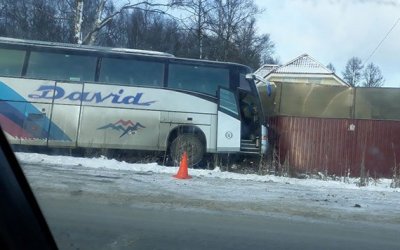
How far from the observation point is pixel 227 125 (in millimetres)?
17484

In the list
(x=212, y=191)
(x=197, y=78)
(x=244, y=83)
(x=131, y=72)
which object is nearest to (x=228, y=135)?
(x=244, y=83)

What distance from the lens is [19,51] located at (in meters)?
17.0

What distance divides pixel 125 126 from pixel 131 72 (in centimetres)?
160

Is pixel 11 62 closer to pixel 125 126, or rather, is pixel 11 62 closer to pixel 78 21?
pixel 125 126

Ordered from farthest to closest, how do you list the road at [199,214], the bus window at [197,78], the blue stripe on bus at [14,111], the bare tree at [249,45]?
Answer: 1. the bare tree at [249,45]
2. the bus window at [197,78]
3. the blue stripe on bus at [14,111]
4. the road at [199,214]

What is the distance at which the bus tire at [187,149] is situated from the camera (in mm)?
17297

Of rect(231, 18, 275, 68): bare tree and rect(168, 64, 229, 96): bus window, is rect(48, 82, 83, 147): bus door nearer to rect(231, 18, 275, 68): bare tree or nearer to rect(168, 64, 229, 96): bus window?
rect(168, 64, 229, 96): bus window

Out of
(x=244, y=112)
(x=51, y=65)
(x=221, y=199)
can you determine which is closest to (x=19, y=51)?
(x=51, y=65)

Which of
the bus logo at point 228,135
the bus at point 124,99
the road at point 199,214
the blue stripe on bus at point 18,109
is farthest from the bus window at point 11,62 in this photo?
the bus logo at point 228,135

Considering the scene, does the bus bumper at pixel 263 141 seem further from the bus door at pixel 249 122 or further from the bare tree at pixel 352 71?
the bare tree at pixel 352 71

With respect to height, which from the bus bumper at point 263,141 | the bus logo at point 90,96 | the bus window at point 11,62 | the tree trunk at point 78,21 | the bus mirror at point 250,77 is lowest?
the bus bumper at point 263,141

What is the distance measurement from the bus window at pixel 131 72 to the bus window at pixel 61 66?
39 centimetres

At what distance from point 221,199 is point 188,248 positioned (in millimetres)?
4301

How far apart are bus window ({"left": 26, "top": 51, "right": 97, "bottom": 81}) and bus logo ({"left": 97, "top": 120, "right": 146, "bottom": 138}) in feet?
4.79
